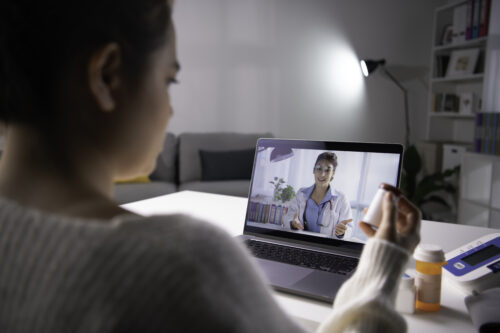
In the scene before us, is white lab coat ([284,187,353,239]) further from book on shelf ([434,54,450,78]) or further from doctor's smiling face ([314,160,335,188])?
book on shelf ([434,54,450,78])

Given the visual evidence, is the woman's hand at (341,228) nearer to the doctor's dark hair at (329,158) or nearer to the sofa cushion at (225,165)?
the doctor's dark hair at (329,158)

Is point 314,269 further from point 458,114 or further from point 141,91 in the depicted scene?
point 458,114

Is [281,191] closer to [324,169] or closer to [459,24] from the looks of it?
[324,169]

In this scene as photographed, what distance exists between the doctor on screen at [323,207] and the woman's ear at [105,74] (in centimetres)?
70

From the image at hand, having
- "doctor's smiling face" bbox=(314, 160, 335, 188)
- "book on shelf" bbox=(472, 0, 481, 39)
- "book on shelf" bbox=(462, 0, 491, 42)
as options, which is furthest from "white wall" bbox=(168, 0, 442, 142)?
"doctor's smiling face" bbox=(314, 160, 335, 188)

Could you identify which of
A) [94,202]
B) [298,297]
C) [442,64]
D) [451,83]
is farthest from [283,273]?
[451,83]

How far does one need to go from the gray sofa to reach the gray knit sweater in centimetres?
288

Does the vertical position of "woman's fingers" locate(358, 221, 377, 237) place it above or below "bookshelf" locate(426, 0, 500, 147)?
below

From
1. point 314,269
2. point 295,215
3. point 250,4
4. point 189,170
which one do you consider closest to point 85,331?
point 314,269

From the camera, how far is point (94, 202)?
0.39 meters

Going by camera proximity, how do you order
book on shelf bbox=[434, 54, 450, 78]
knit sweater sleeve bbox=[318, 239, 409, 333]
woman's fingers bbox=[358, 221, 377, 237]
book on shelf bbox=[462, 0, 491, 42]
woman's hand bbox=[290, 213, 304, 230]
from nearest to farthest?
1. knit sweater sleeve bbox=[318, 239, 409, 333]
2. woman's fingers bbox=[358, 221, 377, 237]
3. woman's hand bbox=[290, 213, 304, 230]
4. book on shelf bbox=[462, 0, 491, 42]
5. book on shelf bbox=[434, 54, 450, 78]

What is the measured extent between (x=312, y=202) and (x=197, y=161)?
272 cm

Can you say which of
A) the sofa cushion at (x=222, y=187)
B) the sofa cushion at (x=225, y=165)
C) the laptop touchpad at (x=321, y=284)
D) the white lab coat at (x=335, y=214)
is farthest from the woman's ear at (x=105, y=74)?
the sofa cushion at (x=225, y=165)

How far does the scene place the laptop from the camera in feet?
3.00
